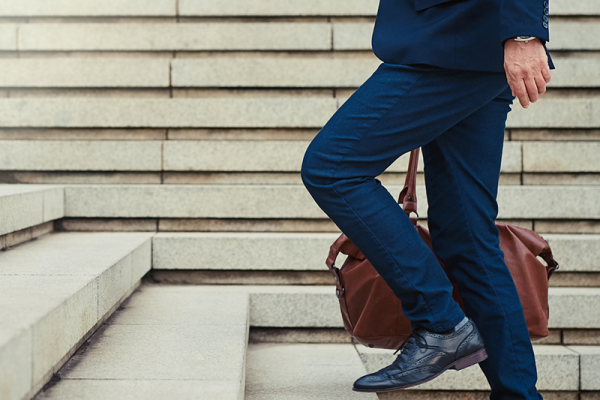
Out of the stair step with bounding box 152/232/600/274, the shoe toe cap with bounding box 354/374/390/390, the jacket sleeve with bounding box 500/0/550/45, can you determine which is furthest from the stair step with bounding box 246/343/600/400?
the jacket sleeve with bounding box 500/0/550/45

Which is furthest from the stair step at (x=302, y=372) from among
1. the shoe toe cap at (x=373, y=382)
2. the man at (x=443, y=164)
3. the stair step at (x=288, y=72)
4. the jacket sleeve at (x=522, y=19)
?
the stair step at (x=288, y=72)

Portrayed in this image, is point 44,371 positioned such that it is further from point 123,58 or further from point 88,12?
point 88,12

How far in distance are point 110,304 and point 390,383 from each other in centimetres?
105

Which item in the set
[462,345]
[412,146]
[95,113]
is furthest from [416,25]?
[95,113]

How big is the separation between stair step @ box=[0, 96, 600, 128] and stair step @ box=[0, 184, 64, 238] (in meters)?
0.54

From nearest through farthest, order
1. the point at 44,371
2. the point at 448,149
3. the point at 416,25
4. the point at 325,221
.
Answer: the point at 44,371 → the point at 416,25 → the point at 448,149 → the point at 325,221

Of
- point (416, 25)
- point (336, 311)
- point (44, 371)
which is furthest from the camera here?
point (336, 311)

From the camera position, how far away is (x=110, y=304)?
2.04 metres

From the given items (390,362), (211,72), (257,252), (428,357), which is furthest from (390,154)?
(211,72)

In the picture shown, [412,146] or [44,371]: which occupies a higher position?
[412,146]

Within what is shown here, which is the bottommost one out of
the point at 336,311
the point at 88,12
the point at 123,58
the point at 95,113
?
the point at 336,311

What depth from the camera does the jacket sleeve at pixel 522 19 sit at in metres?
1.35

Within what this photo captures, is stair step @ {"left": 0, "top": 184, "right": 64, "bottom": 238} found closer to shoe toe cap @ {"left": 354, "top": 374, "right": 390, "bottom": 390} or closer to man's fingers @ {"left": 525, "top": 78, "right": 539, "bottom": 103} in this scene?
shoe toe cap @ {"left": 354, "top": 374, "right": 390, "bottom": 390}

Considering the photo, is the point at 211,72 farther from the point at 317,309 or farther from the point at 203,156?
the point at 317,309
